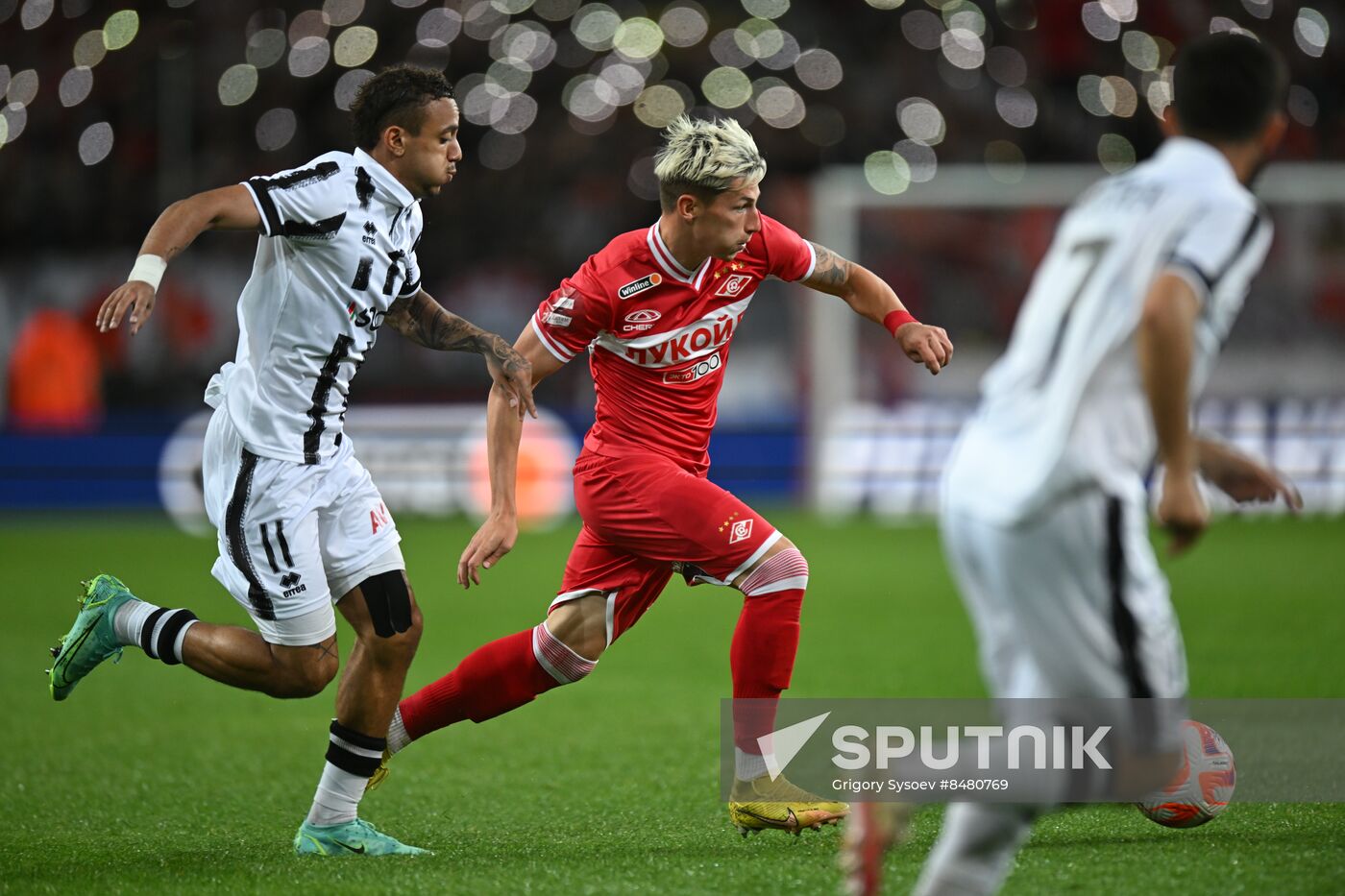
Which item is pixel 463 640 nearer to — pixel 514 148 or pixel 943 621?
pixel 943 621

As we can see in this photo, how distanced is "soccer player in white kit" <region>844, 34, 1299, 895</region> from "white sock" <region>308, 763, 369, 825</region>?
6.67 ft

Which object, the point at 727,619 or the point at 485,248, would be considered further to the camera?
the point at 485,248

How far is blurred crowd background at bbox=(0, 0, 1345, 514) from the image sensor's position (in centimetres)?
1975

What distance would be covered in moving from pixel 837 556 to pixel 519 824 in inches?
363

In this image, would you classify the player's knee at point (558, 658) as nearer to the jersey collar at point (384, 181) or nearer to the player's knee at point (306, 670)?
the player's knee at point (306, 670)

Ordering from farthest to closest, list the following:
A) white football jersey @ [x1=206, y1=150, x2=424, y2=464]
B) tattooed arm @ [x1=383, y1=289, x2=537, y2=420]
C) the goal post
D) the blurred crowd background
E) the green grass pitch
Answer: the blurred crowd background < the goal post < tattooed arm @ [x1=383, y1=289, x2=537, y2=420] < white football jersey @ [x1=206, y1=150, x2=424, y2=464] < the green grass pitch

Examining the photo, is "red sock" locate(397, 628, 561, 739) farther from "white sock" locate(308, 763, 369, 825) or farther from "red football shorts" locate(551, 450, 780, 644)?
"white sock" locate(308, 763, 369, 825)

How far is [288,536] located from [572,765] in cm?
198

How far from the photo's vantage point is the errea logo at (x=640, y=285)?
529 centimetres

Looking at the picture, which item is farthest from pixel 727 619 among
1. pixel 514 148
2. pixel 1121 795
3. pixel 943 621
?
pixel 514 148

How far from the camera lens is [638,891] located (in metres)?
4.18

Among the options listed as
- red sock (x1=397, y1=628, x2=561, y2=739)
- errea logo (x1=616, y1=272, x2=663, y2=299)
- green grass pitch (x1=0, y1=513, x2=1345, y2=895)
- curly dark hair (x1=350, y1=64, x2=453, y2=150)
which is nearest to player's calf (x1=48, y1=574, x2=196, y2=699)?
green grass pitch (x1=0, y1=513, x2=1345, y2=895)

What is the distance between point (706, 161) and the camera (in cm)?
510

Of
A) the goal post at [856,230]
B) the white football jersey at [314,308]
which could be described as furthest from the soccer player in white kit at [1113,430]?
the goal post at [856,230]
